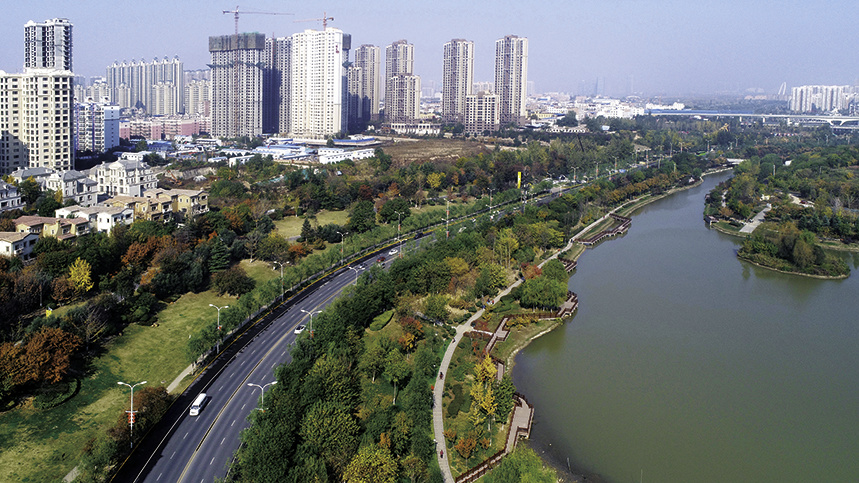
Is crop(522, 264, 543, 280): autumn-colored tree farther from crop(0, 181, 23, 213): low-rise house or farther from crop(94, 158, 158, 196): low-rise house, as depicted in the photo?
crop(0, 181, 23, 213): low-rise house

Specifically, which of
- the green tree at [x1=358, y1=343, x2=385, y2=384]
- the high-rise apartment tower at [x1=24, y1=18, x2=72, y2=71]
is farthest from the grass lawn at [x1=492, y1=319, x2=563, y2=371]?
the high-rise apartment tower at [x1=24, y1=18, x2=72, y2=71]

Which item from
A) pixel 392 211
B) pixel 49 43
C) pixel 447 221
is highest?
pixel 49 43

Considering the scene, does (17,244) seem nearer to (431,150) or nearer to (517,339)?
(517,339)

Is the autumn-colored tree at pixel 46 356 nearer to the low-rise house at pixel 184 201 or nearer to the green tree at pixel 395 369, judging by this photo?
the green tree at pixel 395 369

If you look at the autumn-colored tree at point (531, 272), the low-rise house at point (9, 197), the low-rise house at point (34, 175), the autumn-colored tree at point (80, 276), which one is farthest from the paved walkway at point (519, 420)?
the low-rise house at point (34, 175)

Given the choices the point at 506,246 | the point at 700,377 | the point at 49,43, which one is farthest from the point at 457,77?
the point at 700,377

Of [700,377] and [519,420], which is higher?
[700,377]
